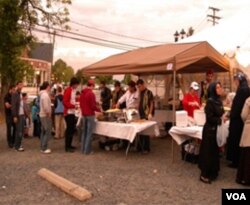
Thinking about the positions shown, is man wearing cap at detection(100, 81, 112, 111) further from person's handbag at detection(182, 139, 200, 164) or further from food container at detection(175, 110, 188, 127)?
food container at detection(175, 110, 188, 127)

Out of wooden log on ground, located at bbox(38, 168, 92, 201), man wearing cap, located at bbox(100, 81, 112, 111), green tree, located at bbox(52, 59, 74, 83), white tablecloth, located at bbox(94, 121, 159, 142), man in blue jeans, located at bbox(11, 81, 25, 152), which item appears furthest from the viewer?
green tree, located at bbox(52, 59, 74, 83)

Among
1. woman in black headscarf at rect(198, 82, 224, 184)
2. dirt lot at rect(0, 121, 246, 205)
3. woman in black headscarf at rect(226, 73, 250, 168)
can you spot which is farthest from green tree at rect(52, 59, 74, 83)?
woman in black headscarf at rect(198, 82, 224, 184)

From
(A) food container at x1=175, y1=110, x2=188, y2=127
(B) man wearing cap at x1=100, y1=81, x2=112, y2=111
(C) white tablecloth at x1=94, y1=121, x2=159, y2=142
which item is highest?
(B) man wearing cap at x1=100, y1=81, x2=112, y2=111

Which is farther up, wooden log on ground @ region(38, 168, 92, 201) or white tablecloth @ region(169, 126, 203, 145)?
white tablecloth @ region(169, 126, 203, 145)

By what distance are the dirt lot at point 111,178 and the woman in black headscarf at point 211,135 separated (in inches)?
9.1

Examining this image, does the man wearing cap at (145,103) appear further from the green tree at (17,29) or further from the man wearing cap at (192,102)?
the green tree at (17,29)

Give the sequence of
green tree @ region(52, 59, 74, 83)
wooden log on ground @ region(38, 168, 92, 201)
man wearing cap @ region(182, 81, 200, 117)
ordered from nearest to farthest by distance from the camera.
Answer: wooden log on ground @ region(38, 168, 92, 201), man wearing cap @ region(182, 81, 200, 117), green tree @ region(52, 59, 74, 83)

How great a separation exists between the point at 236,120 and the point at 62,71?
82.9 metres

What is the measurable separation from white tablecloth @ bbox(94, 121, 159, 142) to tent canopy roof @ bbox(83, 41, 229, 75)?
4.18ft

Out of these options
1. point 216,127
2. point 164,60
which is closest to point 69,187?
point 216,127

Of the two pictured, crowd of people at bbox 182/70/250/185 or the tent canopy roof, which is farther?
the tent canopy roof

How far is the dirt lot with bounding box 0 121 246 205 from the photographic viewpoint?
6.01 metres

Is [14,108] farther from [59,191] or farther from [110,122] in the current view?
[59,191]

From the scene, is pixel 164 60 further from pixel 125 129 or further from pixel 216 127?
pixel 216 127
